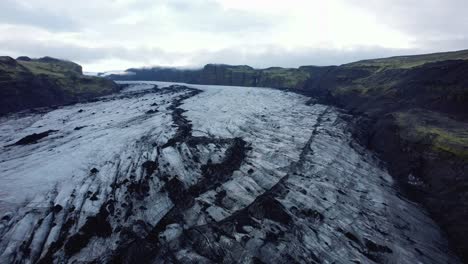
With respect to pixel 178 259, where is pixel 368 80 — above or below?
above

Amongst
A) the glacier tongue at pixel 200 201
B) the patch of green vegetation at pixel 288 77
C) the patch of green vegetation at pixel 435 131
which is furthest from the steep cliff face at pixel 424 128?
the patch of green vegetation at pixel 288 77

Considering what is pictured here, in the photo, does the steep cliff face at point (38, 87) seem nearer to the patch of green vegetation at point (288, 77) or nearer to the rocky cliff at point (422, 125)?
the patch of green vegetation at point (288, 77)

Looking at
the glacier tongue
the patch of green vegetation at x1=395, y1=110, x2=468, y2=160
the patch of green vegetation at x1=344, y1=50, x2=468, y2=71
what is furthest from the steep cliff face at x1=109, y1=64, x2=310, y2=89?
the glacier tongue

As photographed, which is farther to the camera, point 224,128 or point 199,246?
point 224,128

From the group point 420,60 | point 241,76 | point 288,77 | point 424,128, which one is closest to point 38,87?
point 424,128

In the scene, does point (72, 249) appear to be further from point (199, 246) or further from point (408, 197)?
point (408, 197)

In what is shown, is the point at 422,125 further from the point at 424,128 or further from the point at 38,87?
the point at 38,87

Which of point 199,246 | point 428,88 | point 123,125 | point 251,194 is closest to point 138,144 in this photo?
point 123,125

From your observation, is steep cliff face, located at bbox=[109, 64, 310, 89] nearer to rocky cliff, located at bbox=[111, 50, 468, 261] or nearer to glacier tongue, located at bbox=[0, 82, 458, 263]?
rocky cliff, located at bbox=[111, 50, 468, 261]
